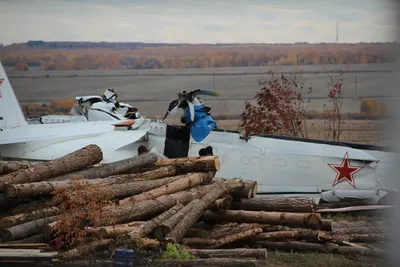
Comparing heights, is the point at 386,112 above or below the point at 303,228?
above

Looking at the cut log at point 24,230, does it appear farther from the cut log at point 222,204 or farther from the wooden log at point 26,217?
the cut log at point 222,204

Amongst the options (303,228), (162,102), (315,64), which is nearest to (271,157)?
(303,228)

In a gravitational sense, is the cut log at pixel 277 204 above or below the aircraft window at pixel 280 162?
below

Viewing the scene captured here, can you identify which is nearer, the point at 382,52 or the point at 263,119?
the point at 382,52

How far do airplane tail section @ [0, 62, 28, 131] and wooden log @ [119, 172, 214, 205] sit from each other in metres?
5.38

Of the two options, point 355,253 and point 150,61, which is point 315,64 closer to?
point 150,61

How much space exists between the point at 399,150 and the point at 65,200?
551 centimetres

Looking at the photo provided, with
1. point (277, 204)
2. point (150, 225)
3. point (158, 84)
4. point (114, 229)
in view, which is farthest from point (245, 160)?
point (158, 84)

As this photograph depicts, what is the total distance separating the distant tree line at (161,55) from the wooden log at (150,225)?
2573 cm

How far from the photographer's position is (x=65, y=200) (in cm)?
1150

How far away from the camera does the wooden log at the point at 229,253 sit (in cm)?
1081

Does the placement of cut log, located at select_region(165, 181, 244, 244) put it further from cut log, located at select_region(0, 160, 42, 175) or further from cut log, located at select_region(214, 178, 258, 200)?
cut log, located at select_region(0, 160, 42, 175)

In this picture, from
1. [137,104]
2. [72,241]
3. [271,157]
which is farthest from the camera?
[137,104]

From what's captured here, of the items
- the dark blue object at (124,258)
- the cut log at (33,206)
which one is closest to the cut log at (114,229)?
the dark blue object at (124,258)
